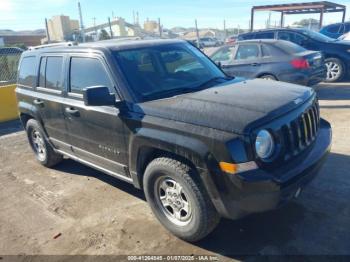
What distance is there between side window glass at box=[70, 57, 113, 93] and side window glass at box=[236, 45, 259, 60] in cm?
549

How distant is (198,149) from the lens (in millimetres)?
2922

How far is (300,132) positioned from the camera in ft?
10.7

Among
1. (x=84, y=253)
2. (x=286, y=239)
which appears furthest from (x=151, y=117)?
(x=286, y=239)

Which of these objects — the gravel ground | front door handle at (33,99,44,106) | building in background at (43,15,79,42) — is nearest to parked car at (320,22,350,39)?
the gravel ground

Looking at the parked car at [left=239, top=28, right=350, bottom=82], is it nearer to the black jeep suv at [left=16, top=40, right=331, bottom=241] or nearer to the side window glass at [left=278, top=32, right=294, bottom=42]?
the side window glass at [left=278, top=32, right=294, bottom=42]

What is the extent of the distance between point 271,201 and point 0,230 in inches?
125

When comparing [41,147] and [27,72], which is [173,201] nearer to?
[41,147]

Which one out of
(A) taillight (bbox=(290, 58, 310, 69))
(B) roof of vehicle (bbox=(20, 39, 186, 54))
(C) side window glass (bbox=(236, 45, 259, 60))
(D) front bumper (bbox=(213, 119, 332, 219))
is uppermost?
(B) roof of vehicle (bbox=(20, 39, 186, 54))

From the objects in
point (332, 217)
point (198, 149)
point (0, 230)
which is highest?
point (198, 149)

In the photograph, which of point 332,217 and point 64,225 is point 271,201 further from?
point 64,225

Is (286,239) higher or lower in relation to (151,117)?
lower

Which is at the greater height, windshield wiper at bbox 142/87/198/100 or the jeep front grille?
windshield wiper at bbox 142/87/198/100

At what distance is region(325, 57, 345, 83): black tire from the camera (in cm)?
1021

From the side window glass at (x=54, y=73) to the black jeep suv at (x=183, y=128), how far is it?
3 centimetres
